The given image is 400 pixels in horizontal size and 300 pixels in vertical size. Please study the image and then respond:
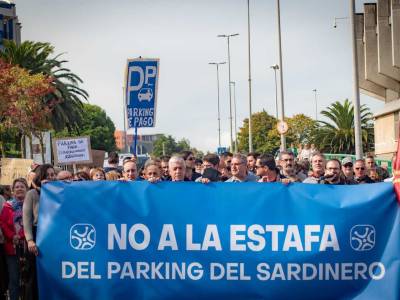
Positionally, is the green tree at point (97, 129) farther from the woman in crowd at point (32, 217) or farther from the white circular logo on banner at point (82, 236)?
the white circular logo on banner at point (82, 236)

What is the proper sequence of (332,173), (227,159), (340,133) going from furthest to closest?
(340,133) < (227,159) < (332,173)

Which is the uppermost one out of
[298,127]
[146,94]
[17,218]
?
[298,127]

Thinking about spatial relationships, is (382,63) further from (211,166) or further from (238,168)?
(238,168)

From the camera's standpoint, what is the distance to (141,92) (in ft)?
43.9

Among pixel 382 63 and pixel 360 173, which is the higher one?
pixel 382 63

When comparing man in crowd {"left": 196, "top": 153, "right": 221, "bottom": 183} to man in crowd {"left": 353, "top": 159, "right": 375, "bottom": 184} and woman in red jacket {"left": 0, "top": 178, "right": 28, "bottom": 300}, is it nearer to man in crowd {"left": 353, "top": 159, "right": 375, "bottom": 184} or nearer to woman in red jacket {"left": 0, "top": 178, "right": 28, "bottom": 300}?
man in crowd {"left": 353, "top": 159, "right": 375, "bottom": 184}

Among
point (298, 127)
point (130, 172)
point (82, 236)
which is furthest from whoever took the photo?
point (298, 127)

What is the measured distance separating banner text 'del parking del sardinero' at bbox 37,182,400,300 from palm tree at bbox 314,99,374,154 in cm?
5136

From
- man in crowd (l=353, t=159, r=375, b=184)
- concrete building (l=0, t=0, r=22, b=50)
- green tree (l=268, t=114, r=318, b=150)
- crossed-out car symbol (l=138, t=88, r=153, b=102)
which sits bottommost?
man in crowd (l=353, t=159, r=375, b=184)

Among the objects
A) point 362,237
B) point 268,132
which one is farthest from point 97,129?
point 362,237

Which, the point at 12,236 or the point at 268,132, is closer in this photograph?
the point at 12,236

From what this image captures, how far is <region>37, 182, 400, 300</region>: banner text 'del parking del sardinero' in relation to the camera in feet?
28.1

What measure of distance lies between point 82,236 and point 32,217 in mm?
675

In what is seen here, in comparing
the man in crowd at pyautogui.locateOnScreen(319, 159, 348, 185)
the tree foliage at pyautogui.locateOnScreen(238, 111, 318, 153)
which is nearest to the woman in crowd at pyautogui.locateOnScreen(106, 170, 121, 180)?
the man in crowd at pyautogui.locateOnScreen(319, 159, 348, 185)
